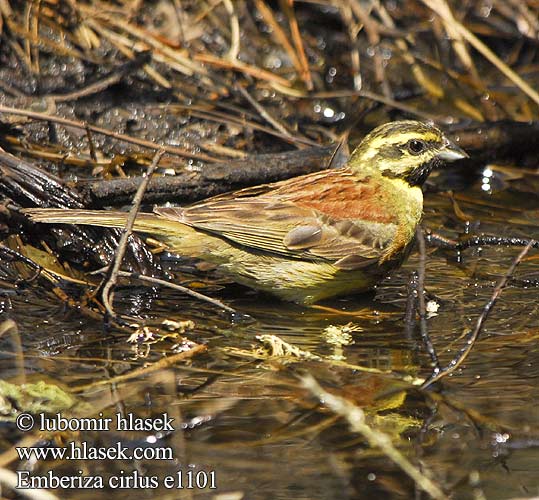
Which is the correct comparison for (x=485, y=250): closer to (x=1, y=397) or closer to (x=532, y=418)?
(x=532, y=418)

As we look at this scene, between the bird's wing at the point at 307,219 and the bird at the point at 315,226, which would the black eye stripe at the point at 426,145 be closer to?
the bird at the point at 315,226

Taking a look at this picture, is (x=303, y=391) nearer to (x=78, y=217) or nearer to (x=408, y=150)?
(x=78, y=217)

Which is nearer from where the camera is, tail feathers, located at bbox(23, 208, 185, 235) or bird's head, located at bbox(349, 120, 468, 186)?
tail feathers, located at bbox(23, 208, 185, 235)

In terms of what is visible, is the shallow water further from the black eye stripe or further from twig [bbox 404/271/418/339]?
the black eye stripe

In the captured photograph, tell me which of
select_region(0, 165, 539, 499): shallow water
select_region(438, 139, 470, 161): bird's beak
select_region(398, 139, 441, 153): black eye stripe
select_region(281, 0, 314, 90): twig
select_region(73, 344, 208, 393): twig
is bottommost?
select_region(0, 165, 539, 499): shallow water

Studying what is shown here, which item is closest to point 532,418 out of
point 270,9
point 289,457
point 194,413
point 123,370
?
point 289,457

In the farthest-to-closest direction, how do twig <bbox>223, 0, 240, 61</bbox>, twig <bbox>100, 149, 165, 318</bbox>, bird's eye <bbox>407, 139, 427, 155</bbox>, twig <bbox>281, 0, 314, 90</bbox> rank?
twig <bbox>281, 0, 314, 90</bbox> < twig <bbox>223, 0, 240, 61</bbox> < bird's eye <bbox>407, 139, 427, 155</bbox> < twig <bbox>100, 149, 165, 318</bbox>

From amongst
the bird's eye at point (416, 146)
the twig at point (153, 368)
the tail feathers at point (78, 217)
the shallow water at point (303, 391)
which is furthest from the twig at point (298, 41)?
the twig at point (153, 368)

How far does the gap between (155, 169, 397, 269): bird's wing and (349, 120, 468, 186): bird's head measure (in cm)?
18

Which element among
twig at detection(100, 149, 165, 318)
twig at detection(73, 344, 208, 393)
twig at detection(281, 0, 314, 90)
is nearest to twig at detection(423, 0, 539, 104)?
twig at detection(281, 0, 314, 90)

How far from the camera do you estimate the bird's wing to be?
606 centimetres

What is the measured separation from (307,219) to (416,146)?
84cm

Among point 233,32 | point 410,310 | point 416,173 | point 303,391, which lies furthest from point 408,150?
point 233,32

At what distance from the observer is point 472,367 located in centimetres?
515
